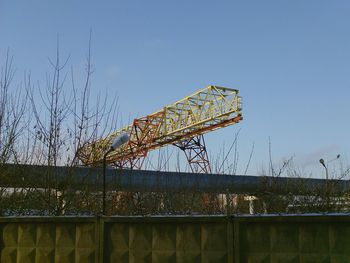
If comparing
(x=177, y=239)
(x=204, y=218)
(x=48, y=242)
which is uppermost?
(x=204, y=218)

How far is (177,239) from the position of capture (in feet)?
19.5

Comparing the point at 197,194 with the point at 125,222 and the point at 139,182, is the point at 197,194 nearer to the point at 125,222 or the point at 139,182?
the point at 139,182

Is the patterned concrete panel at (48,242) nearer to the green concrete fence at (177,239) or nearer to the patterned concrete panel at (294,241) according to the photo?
the green concrete fence at (177,239)

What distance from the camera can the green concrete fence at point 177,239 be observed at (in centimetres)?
536

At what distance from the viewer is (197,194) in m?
11.3

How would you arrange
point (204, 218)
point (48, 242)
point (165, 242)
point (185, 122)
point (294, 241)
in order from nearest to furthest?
point (294, 241)
point (204, 218)
point (165, 242)
point (48, 242)
point (185, 122)

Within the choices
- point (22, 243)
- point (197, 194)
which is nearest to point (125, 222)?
point (22, 243)

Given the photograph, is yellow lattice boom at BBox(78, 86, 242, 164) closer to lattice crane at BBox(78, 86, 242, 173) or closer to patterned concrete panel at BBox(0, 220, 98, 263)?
lattice crane at BBox(78, 86, 242, 173)

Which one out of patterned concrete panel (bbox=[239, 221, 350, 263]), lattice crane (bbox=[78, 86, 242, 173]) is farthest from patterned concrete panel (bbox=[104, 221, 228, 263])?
lattice crane (bbox=[78, 86, 242, 173])

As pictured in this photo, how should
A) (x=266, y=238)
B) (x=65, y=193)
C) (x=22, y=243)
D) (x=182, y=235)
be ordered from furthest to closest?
(x=65, y=193)
(x=22, y=243)
(x=182, y=235)
(x=266, y=238)

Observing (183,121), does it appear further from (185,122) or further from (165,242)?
(165,242)

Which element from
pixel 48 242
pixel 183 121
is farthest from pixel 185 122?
pixel 48 242

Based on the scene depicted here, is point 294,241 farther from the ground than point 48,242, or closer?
farther from the ground

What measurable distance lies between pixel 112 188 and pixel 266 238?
663 centimetres
